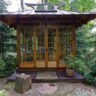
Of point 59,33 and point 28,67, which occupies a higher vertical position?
point 59,33

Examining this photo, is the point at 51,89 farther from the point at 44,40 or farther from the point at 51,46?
the point at 44,40

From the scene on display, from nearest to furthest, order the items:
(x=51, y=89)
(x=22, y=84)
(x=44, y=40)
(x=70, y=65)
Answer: (x=22, y=84), (x=51, y=89), (x=70, y=65), (x=44, y=40)

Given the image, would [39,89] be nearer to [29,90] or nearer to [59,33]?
[29,90]

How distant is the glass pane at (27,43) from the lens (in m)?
6.82

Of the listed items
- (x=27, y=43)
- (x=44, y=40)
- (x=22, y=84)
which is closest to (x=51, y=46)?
(x=44, y=40)

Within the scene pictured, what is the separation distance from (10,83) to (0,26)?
14.2 feet

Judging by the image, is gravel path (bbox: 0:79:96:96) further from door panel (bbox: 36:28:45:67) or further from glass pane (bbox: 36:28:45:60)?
glass pane (bbox: 36:28:45:60)

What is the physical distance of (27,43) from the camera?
686cm

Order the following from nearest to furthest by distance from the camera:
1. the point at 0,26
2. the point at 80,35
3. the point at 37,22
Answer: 1. the point at 37,22
2. the point at 0,26
3. the point at 80,35

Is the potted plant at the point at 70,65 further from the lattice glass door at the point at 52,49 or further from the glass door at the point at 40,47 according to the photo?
the glass door at the point at 40,47

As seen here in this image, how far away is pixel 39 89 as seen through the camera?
4.95 meters

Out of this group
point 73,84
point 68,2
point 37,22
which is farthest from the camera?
point 68,2

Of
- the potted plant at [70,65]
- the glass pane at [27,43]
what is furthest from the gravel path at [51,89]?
the glass pane at [27,43]

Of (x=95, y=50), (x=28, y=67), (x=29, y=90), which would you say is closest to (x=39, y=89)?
(x=29, y=90)
